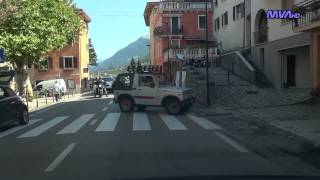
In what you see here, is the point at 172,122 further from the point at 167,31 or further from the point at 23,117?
the point at 167,31

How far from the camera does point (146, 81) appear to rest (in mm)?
26875

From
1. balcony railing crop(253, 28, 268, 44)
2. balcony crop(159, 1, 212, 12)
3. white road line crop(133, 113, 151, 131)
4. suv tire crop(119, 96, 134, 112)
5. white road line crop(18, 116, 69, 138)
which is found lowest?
white road line crop(18, 116, 69, 138)

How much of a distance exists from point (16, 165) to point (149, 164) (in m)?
2.60

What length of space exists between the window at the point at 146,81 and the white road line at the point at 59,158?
11.7 meters

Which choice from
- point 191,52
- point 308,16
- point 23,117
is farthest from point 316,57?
point 191,52

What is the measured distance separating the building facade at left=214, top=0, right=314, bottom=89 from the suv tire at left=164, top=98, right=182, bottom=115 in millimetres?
8728

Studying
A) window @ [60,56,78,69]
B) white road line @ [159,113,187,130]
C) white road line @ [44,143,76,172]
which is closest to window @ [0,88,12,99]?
white road line @ [159,113,187,130]

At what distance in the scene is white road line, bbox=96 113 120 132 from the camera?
19.5 m

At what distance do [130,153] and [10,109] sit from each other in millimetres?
9254

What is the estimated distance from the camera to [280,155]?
12945 millimetres

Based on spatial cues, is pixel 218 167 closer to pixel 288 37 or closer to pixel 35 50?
pixel 288 37

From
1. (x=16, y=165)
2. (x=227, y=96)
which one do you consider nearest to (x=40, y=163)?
(x=16, y=165)

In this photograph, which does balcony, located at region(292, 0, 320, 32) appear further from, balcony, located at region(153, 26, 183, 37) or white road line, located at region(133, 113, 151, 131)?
balcony, located at region(153, 26, 183, 37)

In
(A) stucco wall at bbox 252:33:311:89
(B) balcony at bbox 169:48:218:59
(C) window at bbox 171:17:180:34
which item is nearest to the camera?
(A) stucco wall at bbox 252:33:311:89
